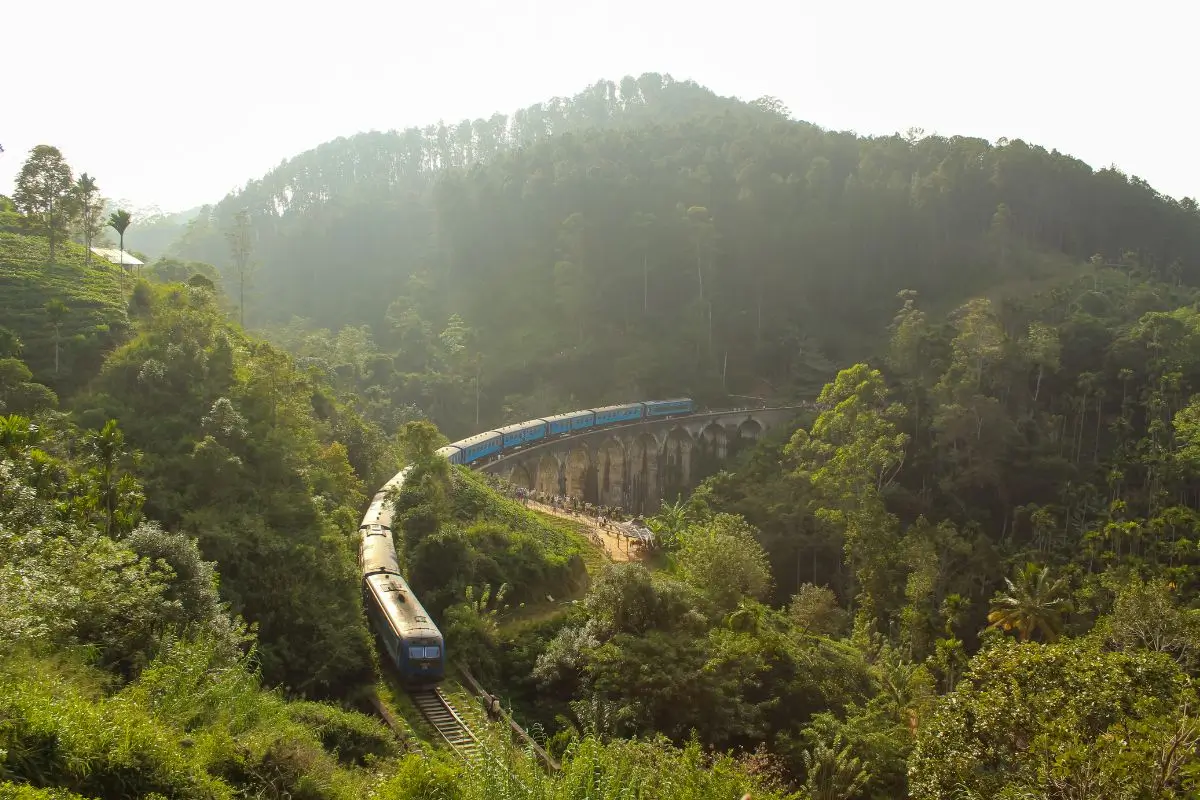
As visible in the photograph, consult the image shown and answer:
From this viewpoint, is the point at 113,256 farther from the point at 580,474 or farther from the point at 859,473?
the point at 859,473

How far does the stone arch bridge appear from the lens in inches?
1813

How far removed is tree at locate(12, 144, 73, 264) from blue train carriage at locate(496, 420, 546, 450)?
2246 cm

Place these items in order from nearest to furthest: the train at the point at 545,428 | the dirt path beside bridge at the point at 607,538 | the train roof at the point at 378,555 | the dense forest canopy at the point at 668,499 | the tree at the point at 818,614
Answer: the dense forest canopy at the point at 668,499 → the train roof at the point at 378,555 → the tree at the point at 818,614 → the dirt path beside bridge at the point at 607,538 → the train at the point at 545,428

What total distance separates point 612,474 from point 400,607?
3410 cm

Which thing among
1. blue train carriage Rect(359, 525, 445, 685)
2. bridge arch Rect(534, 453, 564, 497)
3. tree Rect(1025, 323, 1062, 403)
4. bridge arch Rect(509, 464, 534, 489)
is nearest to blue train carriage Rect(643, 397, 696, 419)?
bridge arch Rect(534, 453, 564, 497)

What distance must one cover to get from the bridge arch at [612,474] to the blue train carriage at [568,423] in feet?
6.34

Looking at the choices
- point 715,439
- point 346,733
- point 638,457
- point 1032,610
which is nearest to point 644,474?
point 638,457

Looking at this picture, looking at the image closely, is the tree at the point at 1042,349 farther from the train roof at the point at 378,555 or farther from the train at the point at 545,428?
the train roof at the point at 378,555

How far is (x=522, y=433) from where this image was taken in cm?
4519

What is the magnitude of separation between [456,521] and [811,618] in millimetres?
14742

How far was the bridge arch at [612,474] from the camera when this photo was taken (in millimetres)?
51719

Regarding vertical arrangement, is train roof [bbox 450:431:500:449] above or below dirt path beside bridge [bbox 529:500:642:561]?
above

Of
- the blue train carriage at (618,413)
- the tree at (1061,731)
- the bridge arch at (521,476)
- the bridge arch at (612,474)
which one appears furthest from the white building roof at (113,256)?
the tree at (1061,731)

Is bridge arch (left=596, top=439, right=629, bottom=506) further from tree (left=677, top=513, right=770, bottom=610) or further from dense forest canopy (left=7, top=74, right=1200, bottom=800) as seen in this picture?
tree (left=677, top=513, right=770, bottom=610)
